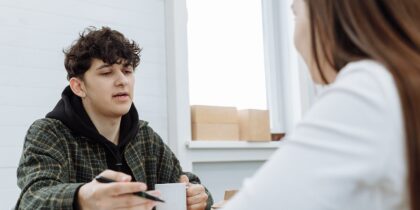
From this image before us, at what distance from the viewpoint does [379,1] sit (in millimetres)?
501

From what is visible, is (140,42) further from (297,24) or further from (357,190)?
(357,190)

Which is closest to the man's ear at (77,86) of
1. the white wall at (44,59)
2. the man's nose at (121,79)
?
the man's nose at (121,79)

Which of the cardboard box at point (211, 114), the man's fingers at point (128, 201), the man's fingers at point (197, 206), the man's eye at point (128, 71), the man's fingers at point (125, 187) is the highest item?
the man's eye at point (128, 71)

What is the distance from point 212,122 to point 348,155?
222cm

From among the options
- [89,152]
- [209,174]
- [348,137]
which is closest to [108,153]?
[89,152]

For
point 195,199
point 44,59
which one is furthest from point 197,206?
point 44,59

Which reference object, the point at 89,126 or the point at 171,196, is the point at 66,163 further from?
Result: the point at 171,196

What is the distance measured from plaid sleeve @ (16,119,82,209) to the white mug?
210 mm

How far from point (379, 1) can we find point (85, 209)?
83 centimetres

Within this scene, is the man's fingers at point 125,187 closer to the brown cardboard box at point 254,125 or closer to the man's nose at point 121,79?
the man's nose at point 121,79


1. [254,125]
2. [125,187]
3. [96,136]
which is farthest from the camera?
[254,125]

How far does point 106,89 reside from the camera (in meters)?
1.66

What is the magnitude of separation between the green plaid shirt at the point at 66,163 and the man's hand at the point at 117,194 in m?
0.14

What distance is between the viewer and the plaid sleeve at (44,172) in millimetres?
1145
